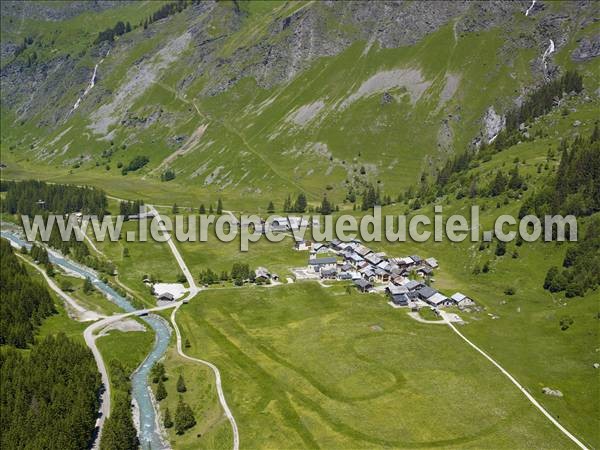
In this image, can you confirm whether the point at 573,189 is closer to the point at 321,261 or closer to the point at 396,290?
the point at 396,290

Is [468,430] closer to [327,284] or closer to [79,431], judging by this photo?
[79,431]

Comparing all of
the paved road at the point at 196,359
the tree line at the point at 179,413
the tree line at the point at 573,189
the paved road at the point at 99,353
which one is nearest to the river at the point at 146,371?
the tree line at the point at 179,413

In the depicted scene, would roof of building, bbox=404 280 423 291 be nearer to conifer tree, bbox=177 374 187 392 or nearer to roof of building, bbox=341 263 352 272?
roof of building, bbox=341 263 352 272

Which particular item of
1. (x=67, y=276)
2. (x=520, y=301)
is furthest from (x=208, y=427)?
(x=67, y=276)

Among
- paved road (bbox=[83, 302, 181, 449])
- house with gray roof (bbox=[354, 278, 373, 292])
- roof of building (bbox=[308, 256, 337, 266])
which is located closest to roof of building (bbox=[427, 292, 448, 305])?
house with gray roof (bbox=[354, 278, 373, 292])

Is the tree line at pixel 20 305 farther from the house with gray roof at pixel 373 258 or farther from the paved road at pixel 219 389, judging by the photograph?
the house with gray roof at pixel 373 258

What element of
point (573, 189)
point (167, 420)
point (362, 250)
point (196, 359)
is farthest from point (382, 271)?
point (167, 420)

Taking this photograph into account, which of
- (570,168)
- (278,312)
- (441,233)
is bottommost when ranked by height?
(278,312)
